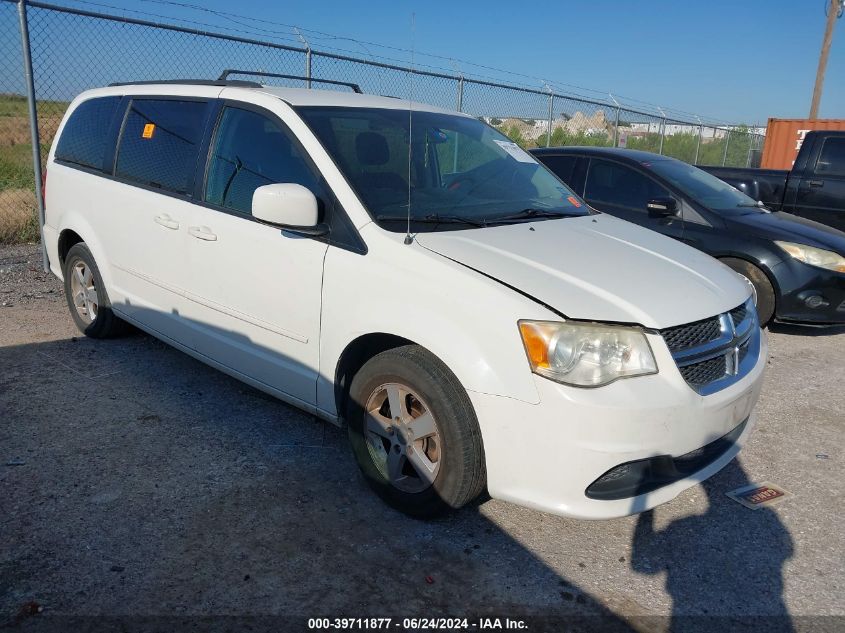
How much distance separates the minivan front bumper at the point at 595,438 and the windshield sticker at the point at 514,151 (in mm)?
1920

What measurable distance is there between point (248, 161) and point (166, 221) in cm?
73

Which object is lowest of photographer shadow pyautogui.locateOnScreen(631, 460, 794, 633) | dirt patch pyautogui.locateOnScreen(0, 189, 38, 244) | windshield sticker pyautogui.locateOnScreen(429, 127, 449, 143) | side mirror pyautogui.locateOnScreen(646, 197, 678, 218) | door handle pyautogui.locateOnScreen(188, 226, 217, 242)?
photographer shadow pyautogui.locateOnScreen(631, 460, 794, 633)

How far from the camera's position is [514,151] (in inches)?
168

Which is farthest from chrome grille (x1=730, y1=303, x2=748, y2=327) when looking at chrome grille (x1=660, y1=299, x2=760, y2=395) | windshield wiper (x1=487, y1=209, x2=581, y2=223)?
windshield wiper (x1=487, y1=209, x2=581, y2=223)

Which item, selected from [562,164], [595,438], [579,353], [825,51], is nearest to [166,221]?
[579,353]

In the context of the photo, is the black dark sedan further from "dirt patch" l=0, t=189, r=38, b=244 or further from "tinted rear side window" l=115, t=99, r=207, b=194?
"dirt patch" l=0, t=189, r=38, b=244

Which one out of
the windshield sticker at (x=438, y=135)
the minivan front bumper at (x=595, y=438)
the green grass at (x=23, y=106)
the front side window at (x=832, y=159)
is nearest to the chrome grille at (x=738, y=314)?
the minivan front bumper at (x=595, y=438)

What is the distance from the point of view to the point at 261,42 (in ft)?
25.9

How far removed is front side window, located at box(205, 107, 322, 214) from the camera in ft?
11.1

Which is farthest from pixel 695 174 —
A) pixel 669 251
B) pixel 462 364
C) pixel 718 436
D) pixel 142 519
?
pixel 142 519

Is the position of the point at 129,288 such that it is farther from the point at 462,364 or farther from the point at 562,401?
the point at 562,401

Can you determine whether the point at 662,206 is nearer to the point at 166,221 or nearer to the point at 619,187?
the point at 619,187

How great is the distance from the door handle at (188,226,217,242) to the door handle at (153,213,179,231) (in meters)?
0.17

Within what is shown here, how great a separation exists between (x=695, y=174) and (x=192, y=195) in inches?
197
